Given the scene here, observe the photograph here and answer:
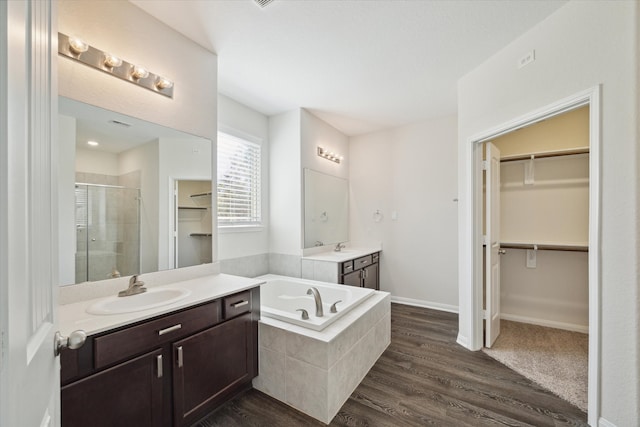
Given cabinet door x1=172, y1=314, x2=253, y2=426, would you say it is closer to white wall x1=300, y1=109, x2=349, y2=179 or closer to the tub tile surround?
the tub tile surround

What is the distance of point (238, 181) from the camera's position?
3.16 metres

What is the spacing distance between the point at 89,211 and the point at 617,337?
308 cm

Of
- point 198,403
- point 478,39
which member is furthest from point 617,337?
point 198,403

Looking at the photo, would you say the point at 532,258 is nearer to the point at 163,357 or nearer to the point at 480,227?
the point at 480,227

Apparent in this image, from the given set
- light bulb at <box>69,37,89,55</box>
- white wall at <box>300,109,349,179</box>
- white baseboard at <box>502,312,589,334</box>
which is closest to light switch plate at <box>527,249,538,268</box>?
white baseboard at <box>502,312,589,334</box>

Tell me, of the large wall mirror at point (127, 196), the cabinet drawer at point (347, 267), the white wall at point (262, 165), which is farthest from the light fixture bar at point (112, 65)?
the cabinet drawer at point (347, 267)

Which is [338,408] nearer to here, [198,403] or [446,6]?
[198,403]

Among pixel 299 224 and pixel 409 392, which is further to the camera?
Answer: pixel 299 224

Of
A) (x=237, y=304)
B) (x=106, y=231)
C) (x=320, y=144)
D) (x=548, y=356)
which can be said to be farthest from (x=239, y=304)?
(x=548, y=356)

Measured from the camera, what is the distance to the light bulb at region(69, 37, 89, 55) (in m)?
1.50

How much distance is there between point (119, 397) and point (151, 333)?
0.98ft

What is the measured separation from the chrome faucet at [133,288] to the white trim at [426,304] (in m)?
3.39

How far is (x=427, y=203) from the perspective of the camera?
3.83 metres

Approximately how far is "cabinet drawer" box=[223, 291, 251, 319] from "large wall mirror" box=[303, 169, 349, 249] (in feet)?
4.99
